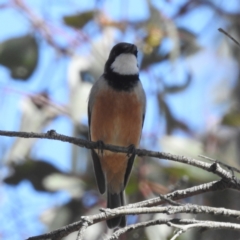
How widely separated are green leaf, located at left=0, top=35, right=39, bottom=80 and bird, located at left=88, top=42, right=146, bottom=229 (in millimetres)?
828

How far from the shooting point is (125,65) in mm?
3580

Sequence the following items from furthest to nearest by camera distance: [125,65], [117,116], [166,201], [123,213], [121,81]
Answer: [125,65], [121,81], [117,116], [166,201], [123,213]

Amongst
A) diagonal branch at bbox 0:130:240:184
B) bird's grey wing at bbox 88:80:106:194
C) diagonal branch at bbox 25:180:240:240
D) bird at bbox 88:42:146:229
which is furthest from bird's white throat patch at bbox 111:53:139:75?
diagonal branch at bbox 25:180:240:240

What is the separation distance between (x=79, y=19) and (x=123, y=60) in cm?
96

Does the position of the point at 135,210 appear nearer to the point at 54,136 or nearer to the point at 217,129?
the point at 54,136

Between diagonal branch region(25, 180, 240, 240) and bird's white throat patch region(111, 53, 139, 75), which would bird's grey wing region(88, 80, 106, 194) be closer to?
bird's white throat patch region(111, 53, 139, 75)

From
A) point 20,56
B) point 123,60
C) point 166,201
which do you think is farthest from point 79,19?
point 166,201

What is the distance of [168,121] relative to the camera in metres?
4.47

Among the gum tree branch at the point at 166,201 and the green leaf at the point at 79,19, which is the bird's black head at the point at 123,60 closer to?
the green leaf at the point at 79,19

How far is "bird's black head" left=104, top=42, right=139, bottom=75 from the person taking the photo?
3567 mm

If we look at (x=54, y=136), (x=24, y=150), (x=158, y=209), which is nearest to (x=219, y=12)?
(x=24, y=150)

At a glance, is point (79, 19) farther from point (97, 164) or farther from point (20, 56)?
point (97, 164)

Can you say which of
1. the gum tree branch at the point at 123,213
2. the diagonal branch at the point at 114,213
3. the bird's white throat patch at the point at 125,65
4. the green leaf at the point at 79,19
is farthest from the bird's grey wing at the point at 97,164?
the gum tree branch at the point at 123,213

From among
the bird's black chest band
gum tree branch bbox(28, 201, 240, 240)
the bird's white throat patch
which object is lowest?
gum tree branch bbox(28, 201, 240, 240)
